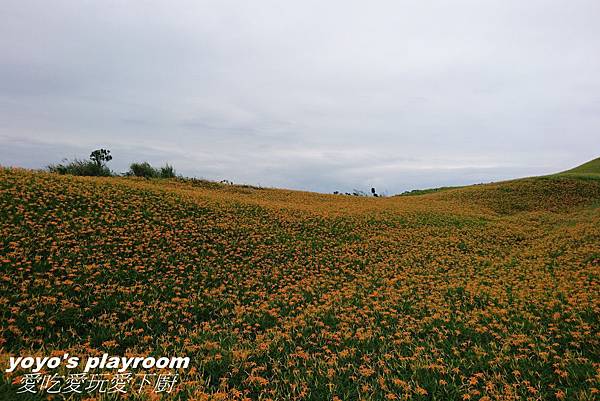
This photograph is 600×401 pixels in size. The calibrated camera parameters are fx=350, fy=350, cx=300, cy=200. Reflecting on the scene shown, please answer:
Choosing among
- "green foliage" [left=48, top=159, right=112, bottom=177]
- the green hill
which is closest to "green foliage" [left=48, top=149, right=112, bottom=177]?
"green foliage" [left=48, top=159, right=112, bottom=177]

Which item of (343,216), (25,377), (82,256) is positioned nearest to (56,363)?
(25,377)

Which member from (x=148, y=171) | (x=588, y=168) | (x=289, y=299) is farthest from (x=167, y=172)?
(x=588, y=168)

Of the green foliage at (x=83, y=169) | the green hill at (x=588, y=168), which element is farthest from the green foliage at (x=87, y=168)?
the green hill at (x=588, y=168)

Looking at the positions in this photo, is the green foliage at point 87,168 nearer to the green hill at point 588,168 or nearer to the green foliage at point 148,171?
the green foliage at point 148,171

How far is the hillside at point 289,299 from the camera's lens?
5.95 meters

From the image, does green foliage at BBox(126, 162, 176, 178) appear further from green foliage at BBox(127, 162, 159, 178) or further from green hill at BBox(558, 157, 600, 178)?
green hill at BBox(558, 157, 600, 178)

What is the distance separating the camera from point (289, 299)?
10.1m

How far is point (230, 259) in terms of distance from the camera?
12.9m

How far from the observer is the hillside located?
5949mm

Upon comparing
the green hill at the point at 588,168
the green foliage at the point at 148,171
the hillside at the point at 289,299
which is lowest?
the hillside at the point at 289,299

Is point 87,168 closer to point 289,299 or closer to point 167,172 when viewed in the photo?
point 167,172

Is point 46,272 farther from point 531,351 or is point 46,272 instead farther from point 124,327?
point 531,351

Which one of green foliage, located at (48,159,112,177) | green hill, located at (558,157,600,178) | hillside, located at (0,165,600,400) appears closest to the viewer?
hillside, located at (0,165,600,400)

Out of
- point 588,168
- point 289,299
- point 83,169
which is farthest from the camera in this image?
point 588,168
